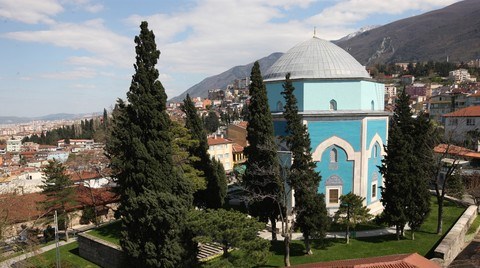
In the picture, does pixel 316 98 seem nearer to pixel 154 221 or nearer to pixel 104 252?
pixel 154 221

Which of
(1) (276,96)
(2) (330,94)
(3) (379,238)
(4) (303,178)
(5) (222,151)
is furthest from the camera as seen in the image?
(5) (222,151)

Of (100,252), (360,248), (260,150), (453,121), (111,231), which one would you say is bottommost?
(100,252)

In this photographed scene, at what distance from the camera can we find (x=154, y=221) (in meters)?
14.0

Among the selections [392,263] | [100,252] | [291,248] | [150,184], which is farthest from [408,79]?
[392,263]

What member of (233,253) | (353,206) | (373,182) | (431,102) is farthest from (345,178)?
(431,102)

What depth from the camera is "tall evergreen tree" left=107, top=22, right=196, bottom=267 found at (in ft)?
45.9

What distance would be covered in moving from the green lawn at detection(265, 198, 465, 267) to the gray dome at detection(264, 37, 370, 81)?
1021 cm

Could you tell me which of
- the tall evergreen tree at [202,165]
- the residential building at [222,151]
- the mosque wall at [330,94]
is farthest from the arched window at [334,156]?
the residential building at [222,151]

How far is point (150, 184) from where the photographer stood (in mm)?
14844

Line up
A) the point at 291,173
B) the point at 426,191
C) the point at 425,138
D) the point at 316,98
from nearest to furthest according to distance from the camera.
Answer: the point at 291,173
the point at 426,191
the point at 425,138
the point at 316,98

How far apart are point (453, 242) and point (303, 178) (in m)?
7.12

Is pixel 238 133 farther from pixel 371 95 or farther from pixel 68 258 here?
pixel 68 258

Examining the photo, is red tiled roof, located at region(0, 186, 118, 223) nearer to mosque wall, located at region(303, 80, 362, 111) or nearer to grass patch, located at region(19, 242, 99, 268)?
grass patch, located at region(19, 242, 99, 268)

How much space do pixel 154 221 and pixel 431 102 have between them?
70977mm
